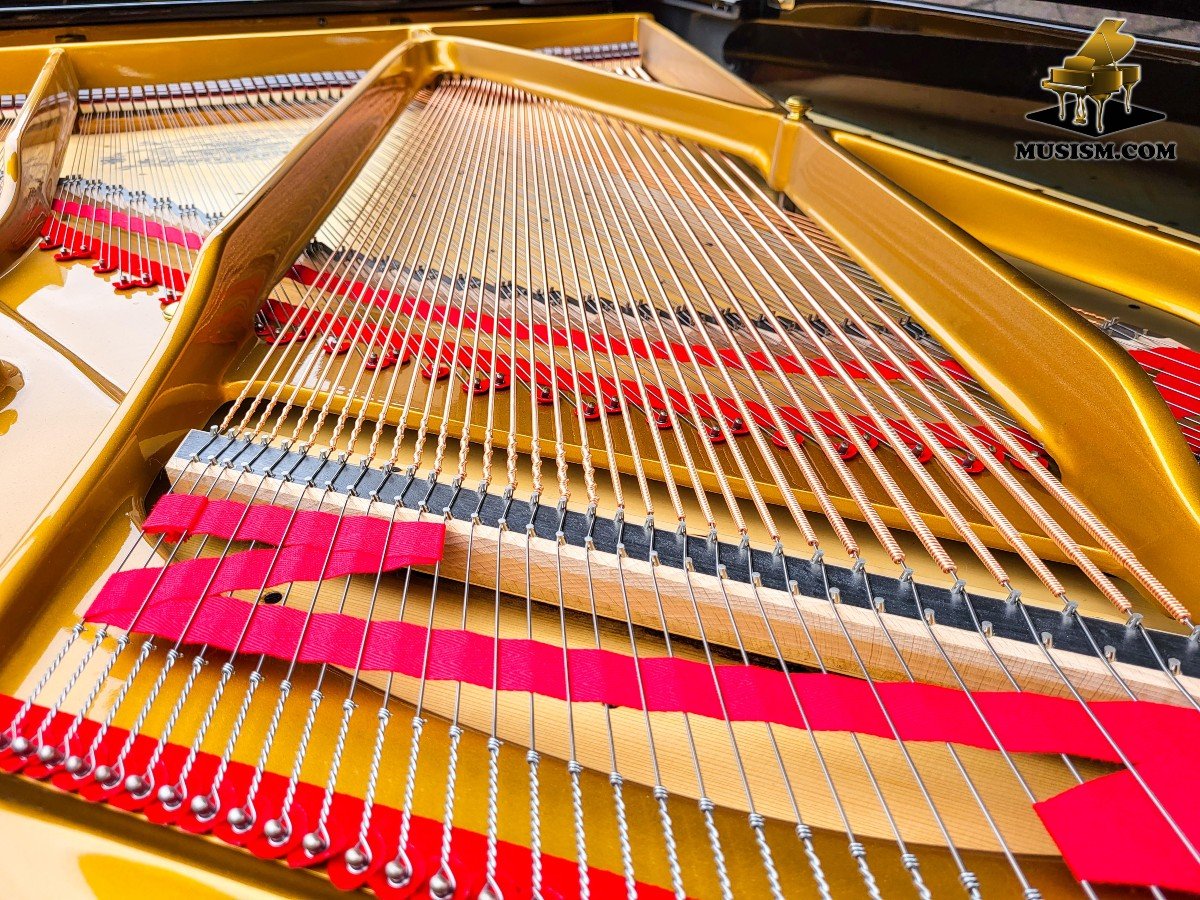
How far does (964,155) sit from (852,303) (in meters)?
0.79

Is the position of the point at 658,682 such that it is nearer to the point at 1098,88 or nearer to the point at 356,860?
the point at 356,860

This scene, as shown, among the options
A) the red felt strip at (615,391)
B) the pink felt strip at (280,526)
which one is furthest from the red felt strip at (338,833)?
the red felt strip at (615,391)

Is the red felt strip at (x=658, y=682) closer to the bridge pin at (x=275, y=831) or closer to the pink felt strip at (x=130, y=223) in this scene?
the bridge pin at (x=275, y=831)

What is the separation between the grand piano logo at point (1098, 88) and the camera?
6.14 feet

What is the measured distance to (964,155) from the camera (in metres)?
2.32

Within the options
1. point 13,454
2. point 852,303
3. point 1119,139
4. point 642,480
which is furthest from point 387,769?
point 1119,139

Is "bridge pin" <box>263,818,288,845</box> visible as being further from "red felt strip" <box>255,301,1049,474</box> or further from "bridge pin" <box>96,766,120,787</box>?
"red felt strip" <box>255,301,1049,474</box>

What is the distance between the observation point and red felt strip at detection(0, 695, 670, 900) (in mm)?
843

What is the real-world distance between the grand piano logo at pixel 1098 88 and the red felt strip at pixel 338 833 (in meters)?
A: 1.94

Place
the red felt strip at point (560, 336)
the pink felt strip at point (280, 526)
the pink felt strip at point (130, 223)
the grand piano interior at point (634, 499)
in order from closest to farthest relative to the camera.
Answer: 1. the grand piano interior at point (634, 499)
2. the pink felt strip at point (280, 526)
3. the red felt strip at point (560, 336)
4. the pink felt strip at point (130, 223)

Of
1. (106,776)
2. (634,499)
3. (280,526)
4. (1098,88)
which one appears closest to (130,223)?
(280,526)

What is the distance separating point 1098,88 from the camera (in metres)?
1.97

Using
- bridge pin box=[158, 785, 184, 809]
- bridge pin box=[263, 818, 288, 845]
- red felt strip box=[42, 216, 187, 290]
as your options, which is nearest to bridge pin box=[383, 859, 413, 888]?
bridge pin box=[263, 818, 288, 845]

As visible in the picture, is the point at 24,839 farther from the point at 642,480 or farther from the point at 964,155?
the point at 964,155
